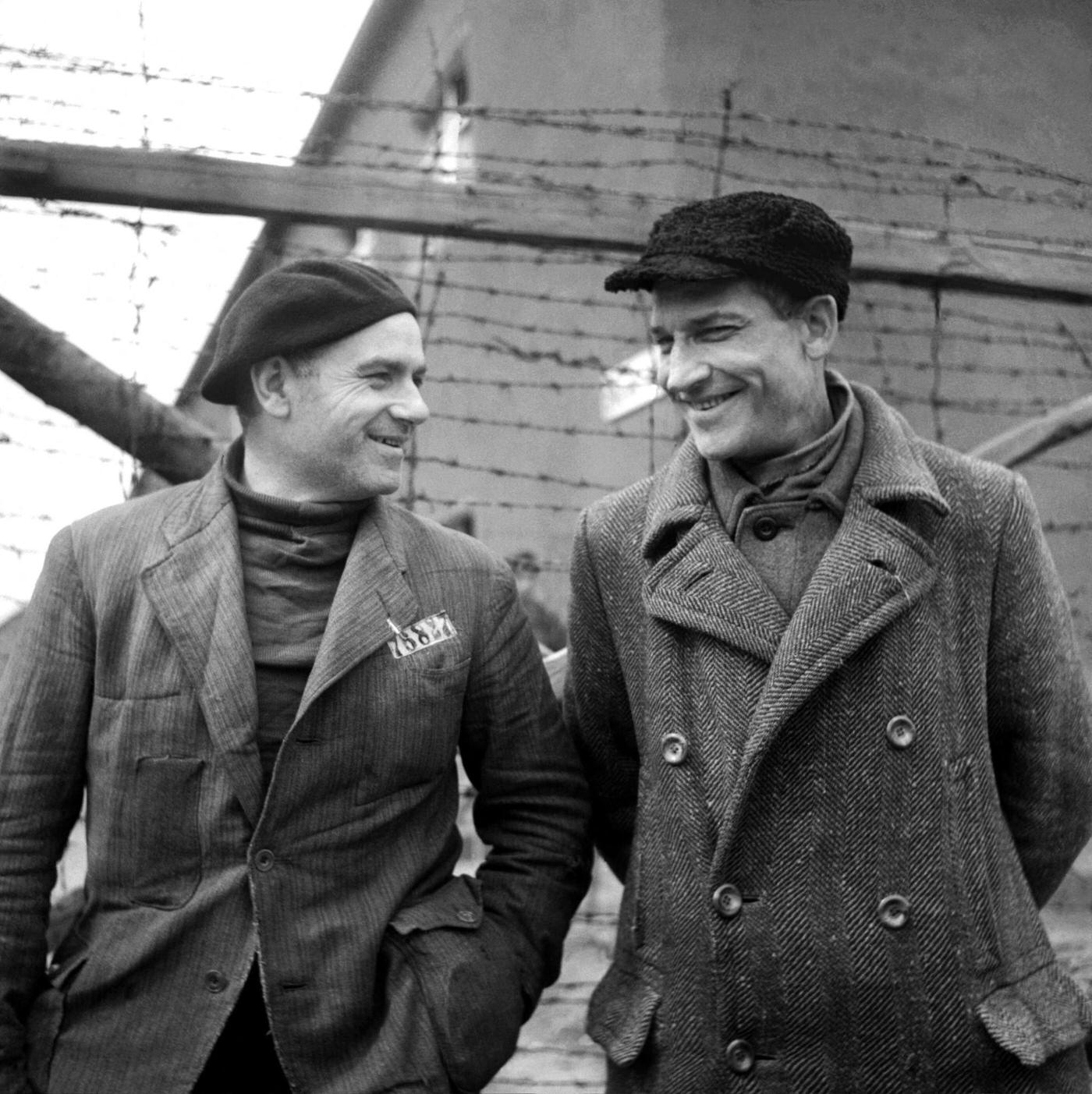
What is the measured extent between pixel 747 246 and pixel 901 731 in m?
0.86

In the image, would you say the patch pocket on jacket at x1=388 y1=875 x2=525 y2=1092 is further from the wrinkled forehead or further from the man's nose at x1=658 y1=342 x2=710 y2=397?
the wrinkled forehead

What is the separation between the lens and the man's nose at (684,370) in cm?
253

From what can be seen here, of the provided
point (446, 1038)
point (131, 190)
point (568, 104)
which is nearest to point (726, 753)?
point (446, 1038)

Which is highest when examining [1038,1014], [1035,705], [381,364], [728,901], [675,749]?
[381,364]

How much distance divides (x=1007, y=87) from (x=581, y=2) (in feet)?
7.50

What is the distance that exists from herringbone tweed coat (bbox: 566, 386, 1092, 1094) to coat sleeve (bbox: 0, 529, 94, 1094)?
991 mm

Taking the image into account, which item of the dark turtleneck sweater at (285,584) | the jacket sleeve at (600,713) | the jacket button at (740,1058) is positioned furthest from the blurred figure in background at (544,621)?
the jacket button at (740,1058)

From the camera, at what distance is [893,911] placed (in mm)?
2365

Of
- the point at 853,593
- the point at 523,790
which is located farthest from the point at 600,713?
the point at 853,593

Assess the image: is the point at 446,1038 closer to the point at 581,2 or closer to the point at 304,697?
the point at 304,697

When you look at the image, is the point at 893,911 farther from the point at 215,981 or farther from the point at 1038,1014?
the point at 215,981

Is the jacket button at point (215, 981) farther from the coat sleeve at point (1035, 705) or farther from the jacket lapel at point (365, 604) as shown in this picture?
the coat sleeve at point (1035, 705)

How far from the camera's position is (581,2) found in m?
7.75

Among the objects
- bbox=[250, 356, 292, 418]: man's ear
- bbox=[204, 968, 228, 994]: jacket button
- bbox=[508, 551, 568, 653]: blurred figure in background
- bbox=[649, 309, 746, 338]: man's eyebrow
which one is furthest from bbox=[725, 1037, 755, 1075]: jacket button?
bbox=[508, 551, 568, 653]: blurred figure in background
